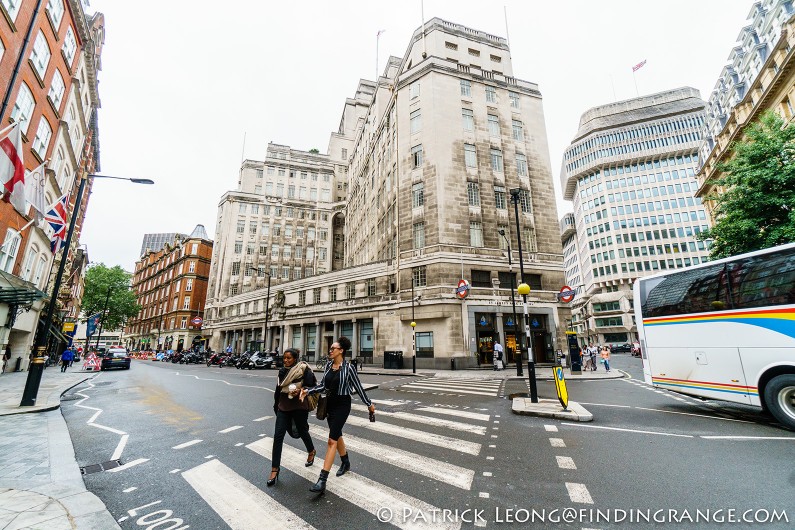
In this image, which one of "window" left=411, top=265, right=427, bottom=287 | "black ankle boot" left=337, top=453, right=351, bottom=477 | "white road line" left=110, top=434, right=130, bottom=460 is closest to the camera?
"black ankle boot" left=337, top=453, right=351, bottom=477

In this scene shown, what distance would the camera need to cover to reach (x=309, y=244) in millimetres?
63656

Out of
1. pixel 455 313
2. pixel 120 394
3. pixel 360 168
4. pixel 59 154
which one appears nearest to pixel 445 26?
pixel 360 168

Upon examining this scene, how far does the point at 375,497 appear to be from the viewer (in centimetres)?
400

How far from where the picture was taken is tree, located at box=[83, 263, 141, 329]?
5597 cm

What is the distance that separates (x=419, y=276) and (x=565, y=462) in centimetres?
2302

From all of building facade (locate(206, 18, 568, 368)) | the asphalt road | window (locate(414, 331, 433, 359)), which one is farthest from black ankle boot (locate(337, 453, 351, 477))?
window (locate(414, 331, 433, 359))

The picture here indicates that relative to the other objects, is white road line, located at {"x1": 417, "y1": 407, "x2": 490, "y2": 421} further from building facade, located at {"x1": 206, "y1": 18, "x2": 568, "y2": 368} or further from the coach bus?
building facade, located at {"x1": 206, "y1": 18, "x2": 568, "y2": 368}

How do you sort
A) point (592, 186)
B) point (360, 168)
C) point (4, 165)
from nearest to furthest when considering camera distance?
1. point (4, 165)
2. point (360, 168)
3. point (592, 186)

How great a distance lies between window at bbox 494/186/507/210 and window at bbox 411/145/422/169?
7.76 metres

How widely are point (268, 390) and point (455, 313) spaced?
1590cm

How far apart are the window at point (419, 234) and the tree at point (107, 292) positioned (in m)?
54.2

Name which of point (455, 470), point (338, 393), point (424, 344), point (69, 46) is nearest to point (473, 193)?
point (424, 344)

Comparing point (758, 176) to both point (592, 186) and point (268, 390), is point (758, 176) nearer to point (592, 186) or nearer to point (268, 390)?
point (268, 390)

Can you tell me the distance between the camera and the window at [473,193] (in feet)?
98.1
